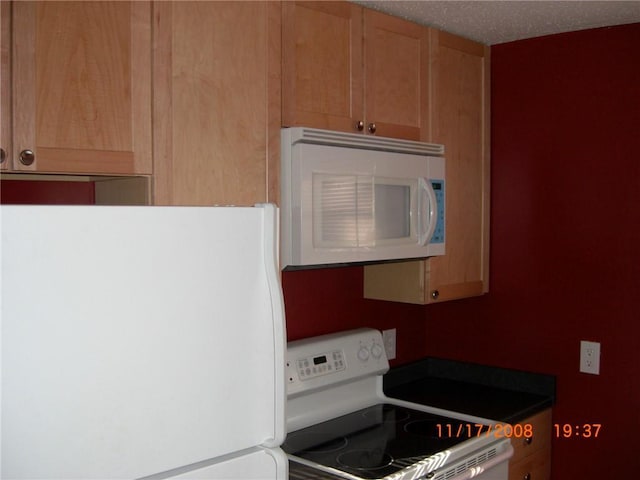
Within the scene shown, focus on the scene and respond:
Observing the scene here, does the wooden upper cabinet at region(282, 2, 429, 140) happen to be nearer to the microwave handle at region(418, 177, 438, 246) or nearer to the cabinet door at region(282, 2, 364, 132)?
the cabinet door at region(282, 2, 364, 132)

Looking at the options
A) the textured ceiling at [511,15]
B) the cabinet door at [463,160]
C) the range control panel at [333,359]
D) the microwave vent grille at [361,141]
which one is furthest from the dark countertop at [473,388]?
the textured ceiling at [511,15]

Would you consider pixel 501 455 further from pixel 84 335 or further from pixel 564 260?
pixel 84 335

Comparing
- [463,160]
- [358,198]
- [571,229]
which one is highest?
[463,160]

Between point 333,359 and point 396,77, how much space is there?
40.3 inches

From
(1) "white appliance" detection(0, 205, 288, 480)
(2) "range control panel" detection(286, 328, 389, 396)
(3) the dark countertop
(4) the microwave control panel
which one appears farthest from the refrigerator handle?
(3) the dark countertop

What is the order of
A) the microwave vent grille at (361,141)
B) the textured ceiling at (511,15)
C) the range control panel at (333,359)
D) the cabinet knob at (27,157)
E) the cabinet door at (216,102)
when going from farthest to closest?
the range control panel at (333,359) → the textured ceiling at (511,15) → the microwave vent grille at (361,141) → the cabinet door at (216,102) → the cabinet knob at (27,157)

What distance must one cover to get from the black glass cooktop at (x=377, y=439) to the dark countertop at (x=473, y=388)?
6.3 inches

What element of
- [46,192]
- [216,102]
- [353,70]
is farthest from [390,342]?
[46,192]

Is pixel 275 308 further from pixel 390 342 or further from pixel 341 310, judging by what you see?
pixel 390 342

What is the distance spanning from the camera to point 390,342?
3119mm

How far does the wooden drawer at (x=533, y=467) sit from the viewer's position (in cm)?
267

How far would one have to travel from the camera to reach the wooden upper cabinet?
7.21 feet

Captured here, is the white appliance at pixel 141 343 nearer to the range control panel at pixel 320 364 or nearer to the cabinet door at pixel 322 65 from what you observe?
the cabinet door at pixel 322 65

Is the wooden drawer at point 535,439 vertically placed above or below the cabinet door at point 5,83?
below
